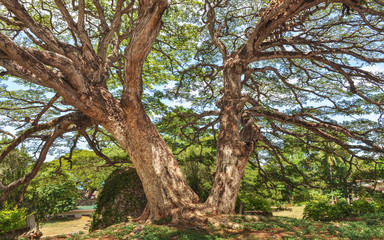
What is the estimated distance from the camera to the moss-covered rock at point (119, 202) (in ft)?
22.3

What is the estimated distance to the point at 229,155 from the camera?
5684 millimetres

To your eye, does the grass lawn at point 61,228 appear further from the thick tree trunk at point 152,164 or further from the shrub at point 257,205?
the thick tree trunk at point 152,164

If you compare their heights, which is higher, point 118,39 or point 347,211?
point 118,39

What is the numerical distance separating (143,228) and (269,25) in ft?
16.9

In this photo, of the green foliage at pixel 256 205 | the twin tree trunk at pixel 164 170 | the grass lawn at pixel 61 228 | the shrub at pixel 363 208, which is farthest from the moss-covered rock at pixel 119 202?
the shrub at pixel 363 208

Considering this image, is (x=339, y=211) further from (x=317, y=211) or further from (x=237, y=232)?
(x=237, y=232)

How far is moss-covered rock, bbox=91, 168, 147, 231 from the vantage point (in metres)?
6.80

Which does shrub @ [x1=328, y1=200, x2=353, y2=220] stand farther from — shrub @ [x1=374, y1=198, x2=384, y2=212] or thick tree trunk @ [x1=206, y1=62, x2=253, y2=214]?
thick tree trunk @ [x1=206, y1=62, x2=253, y2=214]

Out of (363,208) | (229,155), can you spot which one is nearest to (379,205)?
(363,208)

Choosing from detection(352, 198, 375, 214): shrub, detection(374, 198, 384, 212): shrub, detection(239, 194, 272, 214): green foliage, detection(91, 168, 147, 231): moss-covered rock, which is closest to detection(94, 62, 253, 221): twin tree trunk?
detection(91, 168, 147, 231): moss-covered rock

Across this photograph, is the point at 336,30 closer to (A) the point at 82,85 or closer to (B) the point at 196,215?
(B) the point at 196,215

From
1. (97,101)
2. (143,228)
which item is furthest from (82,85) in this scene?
(143,228)

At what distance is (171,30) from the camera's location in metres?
9.42

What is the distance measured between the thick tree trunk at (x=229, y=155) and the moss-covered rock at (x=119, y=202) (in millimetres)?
2680
